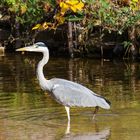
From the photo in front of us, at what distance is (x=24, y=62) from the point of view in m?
22.8

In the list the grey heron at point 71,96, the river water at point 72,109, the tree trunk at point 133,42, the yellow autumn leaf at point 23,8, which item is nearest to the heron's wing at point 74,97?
the grey heron at point 71,96

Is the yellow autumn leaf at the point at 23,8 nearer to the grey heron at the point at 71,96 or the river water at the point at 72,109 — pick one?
the river water at the point at 72,109

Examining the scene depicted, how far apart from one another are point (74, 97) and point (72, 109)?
1261mm

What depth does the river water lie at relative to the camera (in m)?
10.0

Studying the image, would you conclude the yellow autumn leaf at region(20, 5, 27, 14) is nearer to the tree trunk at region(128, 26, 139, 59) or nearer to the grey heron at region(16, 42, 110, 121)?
the tree trunk at region(128, 26, 139, 59)

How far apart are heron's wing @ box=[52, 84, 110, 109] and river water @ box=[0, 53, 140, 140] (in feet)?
1.03

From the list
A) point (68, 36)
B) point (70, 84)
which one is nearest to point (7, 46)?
point (68, 36)

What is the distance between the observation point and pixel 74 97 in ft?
36.4

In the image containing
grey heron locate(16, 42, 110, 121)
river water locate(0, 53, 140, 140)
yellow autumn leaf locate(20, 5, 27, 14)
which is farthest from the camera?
yellow autumn leaf locate(20, 5, 27, 14)

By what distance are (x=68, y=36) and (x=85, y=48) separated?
81 centimetres

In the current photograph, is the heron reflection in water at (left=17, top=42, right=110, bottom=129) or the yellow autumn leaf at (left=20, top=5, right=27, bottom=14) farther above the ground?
the yellow autumn leaf at (left=20, top=5, right=27, bottom=14)

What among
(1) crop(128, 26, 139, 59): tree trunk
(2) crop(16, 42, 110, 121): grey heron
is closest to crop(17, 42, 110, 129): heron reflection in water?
(2) crop(16, 42, 110, 121): grey heron

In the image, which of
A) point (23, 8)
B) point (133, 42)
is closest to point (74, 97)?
point (133, 42)

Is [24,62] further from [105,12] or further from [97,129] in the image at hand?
[97,129]
